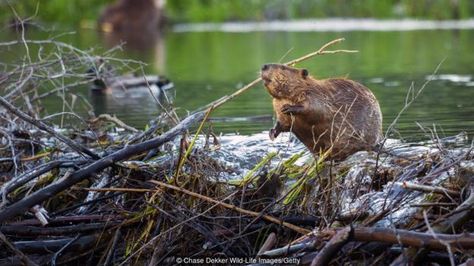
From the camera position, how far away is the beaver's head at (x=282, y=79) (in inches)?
229

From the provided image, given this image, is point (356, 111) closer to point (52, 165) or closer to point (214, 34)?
point (52, 165)

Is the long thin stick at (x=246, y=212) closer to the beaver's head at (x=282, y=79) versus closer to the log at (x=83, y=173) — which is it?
the log at (x=83, y=173)

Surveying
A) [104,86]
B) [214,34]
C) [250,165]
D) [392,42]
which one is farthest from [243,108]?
[214,34]

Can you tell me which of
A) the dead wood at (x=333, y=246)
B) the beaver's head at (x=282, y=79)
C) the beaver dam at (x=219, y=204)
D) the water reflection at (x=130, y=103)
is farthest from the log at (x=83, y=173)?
the water reflection at (x=130, y=103)

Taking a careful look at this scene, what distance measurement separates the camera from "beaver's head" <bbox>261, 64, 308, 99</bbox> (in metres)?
5.82

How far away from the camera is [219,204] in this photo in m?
5.21

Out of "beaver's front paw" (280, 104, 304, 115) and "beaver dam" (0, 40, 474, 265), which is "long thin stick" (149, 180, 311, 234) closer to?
"beaver dam" (0, 40, 474, 265)

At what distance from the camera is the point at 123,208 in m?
5.46

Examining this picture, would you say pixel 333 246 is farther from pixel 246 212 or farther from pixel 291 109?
pixel 291 109

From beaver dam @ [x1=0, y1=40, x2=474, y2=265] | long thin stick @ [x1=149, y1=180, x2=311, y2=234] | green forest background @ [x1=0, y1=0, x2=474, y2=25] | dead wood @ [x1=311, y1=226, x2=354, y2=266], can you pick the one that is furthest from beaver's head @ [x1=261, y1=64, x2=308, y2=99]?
green forest background @ [x1=0, y1=0, x2=474, y2=25]

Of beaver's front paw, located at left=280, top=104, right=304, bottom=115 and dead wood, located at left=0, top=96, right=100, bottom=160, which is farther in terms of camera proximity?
beaver's front paw, located at left=280, top=104, right=304, bottom=115

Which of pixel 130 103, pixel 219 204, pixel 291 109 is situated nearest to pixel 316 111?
pixel 291 109

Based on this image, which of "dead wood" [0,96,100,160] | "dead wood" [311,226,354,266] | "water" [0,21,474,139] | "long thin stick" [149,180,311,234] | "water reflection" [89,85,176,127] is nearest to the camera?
"dead wood" [311,226,354,266]

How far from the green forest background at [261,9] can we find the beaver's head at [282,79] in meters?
17.8
